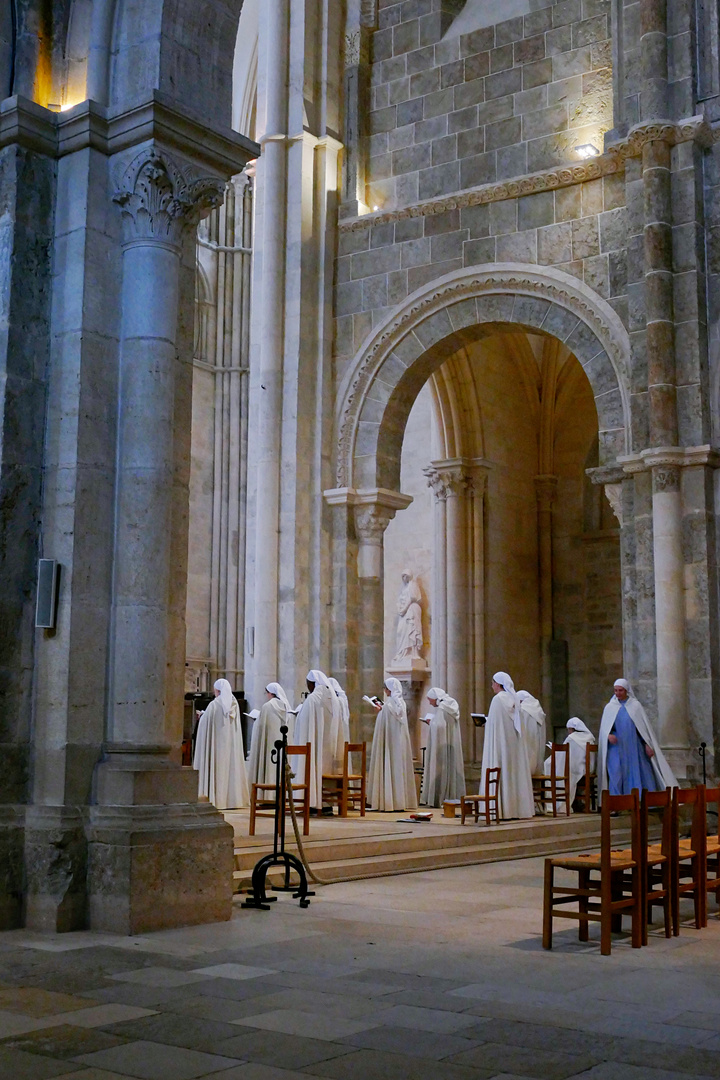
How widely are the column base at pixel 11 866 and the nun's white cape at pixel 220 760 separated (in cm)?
672

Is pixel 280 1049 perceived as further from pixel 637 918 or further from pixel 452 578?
pixel 452 578

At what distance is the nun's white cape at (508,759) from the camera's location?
13.2 metres

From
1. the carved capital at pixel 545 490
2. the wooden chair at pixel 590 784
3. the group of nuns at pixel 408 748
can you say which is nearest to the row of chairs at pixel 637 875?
the group of nuns at pixel 408 748

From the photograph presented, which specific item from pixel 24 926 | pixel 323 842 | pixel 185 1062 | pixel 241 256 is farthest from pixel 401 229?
pixel 185 1062

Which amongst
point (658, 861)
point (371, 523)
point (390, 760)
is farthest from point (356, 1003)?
point (371, 523)

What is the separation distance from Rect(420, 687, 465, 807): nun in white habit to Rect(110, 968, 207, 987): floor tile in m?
9.57

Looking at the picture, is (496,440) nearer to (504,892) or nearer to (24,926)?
(504,892)

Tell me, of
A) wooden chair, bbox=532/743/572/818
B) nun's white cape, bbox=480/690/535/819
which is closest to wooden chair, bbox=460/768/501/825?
nun's white cape, bbox=480/690/535/819

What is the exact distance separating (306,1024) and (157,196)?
4654mm

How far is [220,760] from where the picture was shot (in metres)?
13.2

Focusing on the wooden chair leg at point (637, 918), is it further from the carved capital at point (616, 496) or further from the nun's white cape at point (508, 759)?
the carved capital at point (616, 496)

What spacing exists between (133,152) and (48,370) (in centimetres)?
135

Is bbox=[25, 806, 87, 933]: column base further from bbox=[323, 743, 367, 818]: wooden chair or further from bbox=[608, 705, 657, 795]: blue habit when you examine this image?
bbox=[608, 705, 657, 795]: blue habit

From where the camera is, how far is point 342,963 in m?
5.47
